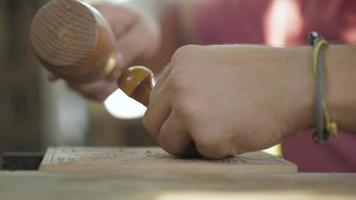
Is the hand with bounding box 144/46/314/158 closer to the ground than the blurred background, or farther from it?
farther from it

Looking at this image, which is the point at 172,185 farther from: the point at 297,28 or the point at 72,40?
the point at 297,28

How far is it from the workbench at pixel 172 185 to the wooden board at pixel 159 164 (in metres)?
0.03

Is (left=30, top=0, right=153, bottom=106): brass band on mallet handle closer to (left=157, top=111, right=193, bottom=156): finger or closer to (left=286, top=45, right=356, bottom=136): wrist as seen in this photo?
(left=157, top=111, right=193, bottom=156): finger

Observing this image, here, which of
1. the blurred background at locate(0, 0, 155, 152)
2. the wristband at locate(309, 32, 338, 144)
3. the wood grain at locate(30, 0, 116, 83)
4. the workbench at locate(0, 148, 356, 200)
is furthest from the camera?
the blurred background at locate(0, 0, 155, 152)

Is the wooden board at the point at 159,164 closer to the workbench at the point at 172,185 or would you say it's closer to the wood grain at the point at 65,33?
the workbench at the point at 172,185


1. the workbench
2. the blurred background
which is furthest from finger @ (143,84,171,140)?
the blurred background

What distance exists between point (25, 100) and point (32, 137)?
199mm

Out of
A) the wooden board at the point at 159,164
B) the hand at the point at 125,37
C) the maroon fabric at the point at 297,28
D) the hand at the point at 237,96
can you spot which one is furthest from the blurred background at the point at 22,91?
the hand at the point at 237,96

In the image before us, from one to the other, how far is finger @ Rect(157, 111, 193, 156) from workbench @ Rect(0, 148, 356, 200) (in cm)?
8

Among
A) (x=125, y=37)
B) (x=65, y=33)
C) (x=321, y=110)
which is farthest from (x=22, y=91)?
(x=321, y=110)

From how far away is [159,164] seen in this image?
874mm

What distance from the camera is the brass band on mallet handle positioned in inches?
41.3

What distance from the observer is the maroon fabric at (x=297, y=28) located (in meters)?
1.57

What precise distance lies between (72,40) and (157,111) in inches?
8.4
